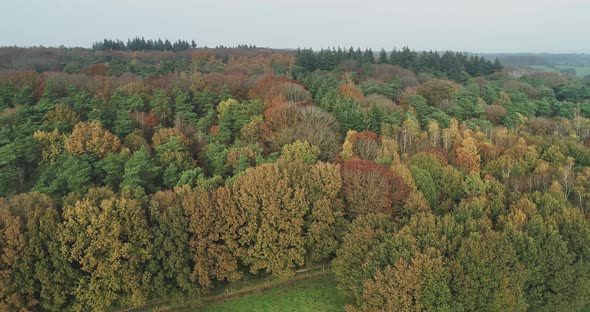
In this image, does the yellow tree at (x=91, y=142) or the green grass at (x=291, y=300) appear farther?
the yellow tree at (x=91, y=142)

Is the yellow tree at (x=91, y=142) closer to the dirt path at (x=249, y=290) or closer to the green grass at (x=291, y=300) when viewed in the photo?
the dirt path at (x=249, y=290)

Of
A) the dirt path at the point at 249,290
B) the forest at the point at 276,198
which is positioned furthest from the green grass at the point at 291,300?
the forest at the point at 276,198

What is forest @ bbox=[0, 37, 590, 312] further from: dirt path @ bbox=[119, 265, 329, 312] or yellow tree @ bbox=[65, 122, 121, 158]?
dirt path @ bbox=[119, 265, 329, 312]

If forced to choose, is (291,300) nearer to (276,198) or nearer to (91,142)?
(276,198)

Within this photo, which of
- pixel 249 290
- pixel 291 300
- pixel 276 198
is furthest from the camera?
pixel 276 198

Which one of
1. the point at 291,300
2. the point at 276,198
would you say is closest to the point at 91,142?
the point at 276,198

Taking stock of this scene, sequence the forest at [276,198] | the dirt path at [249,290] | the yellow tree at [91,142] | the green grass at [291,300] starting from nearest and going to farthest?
the forest at [276,198] < the green grass at [291,300] < the dirt path at [249,290] < the yellow tree at [91,142]
